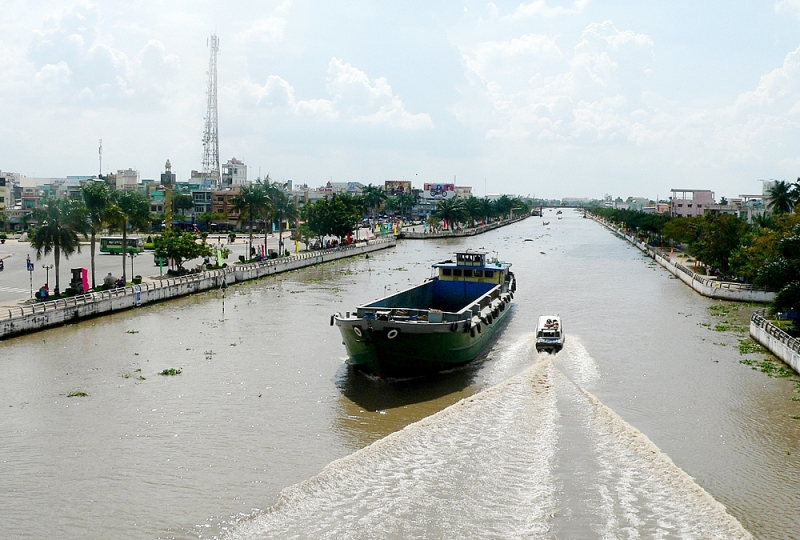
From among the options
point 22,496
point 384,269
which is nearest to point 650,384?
point 22,496

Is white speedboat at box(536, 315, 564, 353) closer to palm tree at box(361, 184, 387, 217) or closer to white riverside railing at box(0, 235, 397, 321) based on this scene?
white riverside railing at box(0, 235, 397, 321)

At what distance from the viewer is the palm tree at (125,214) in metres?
51.0

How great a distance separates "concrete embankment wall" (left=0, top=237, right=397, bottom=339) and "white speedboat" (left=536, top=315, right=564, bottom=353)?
85.9ft

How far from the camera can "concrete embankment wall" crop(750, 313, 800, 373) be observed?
106ft

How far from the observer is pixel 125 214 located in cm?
5344

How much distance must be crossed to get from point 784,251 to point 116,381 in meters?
32.9

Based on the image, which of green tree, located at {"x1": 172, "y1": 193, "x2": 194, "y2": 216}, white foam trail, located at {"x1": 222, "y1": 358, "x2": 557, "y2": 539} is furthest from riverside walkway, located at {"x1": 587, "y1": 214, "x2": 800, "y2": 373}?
green tree, located at {"x1": 172, "y1": 193, "x2": 194, "y2": 216}

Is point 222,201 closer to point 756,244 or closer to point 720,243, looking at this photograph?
point 720,243

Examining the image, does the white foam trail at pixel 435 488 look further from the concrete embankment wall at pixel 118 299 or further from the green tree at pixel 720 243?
the green tree at pixel 720 243

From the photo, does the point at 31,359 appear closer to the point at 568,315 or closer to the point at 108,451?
the point at 108,451

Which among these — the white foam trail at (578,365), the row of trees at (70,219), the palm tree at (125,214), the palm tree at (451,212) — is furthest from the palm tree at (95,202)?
the palm tree at (451,212)

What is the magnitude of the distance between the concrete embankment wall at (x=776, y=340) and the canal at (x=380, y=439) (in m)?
1.07

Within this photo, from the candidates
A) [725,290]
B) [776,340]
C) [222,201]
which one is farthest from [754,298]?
[222,201]

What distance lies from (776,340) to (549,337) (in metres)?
11.1
